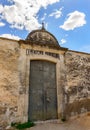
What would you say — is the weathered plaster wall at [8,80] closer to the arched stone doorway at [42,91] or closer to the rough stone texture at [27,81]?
the rough stone texture at [27,81]

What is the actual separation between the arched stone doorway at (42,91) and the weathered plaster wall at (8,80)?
0.77 meters

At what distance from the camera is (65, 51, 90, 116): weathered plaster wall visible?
8690 mm

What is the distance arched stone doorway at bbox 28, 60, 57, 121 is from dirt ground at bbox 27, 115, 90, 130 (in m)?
0.51

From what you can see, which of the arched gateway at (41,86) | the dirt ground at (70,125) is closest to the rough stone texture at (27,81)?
the arched gateway at (41,86)

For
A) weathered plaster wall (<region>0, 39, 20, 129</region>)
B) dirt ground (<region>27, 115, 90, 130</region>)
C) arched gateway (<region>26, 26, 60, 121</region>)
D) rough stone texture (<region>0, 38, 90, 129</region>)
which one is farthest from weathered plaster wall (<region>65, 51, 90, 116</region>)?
weathered plaster wall (<region>0, 39, 20, 129</region>)

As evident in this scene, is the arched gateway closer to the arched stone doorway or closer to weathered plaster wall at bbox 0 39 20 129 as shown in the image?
the arched stone doorway

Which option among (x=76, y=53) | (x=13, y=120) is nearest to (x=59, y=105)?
(x=13, y=120)

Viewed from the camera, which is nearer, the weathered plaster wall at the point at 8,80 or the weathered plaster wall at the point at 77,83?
the weathered plaster wall at the point at 8,80

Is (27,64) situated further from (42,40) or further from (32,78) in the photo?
(42,40)

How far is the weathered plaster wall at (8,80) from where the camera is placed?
7.23 metres

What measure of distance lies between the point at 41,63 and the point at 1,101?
2532 mm

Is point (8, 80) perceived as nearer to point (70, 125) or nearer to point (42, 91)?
point (42, 91)

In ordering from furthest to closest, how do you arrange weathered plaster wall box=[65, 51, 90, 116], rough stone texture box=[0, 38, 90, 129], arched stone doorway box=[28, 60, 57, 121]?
weathered plaster wall box=[65, 51, 90, 116]
arched stone doorway box=[28, 60, 57, 121]
rough stone texture box=[0, 38, 90, 129]

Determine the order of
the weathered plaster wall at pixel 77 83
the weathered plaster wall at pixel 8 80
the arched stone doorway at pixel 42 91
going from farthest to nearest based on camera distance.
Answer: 1. the weathered plaster wall at pixel 77 83
2. the arched stone doorway at pixel 42 91
3. the weathered plaster wall at pixel 8 80
